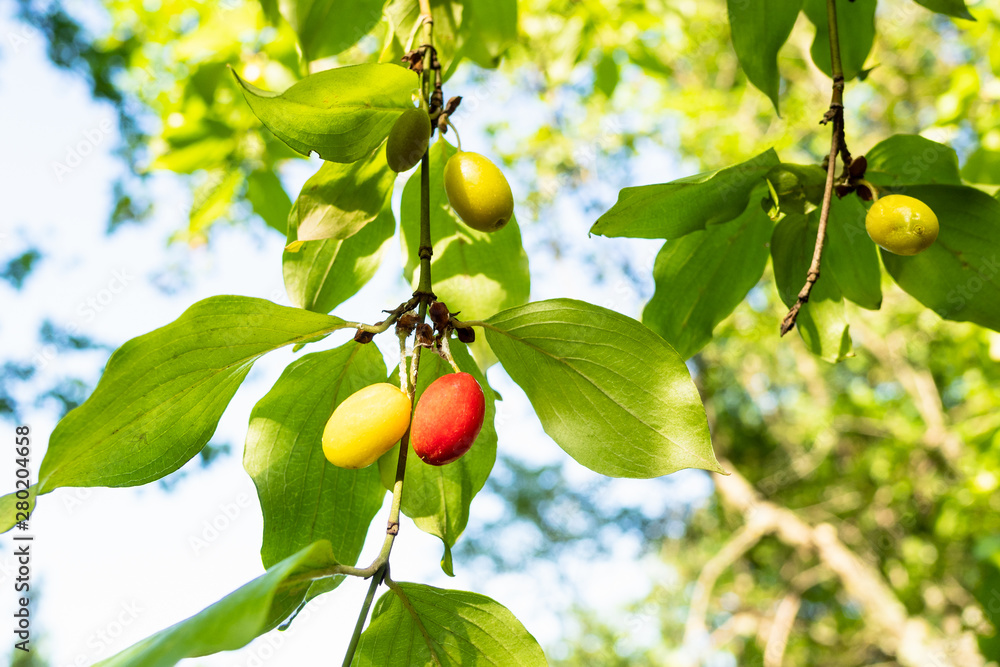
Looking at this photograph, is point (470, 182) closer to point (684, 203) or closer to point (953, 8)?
point (684, 203)

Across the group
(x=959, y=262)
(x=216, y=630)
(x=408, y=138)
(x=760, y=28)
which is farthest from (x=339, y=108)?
(x=959, y=262)

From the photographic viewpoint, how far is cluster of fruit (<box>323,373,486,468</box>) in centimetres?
56

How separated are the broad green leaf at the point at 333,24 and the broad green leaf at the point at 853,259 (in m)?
0.75

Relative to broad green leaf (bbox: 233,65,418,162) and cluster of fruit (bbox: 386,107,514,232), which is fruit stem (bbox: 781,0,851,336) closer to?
cluster of fruit (bbox: 386,107,514,232)

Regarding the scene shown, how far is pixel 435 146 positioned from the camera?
862mm

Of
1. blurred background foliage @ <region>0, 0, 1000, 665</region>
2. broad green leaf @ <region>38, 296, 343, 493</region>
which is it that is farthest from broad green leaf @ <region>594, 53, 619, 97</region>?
broad green leaf @ <region>38, 296, 343, 493</region>

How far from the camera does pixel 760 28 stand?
3.08 ft

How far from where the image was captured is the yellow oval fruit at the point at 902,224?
0.71 meters

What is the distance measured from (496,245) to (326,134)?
1.09 ft

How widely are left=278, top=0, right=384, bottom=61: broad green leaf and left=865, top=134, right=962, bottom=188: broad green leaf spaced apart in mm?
753

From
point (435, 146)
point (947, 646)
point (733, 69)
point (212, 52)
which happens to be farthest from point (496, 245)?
point (733, 69)

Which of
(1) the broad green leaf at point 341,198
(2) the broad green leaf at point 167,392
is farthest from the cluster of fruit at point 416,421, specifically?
(1) the broad green leaf at point 341,198

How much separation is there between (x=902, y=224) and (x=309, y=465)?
692 millimetres

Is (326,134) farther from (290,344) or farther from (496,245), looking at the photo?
(496,245)
